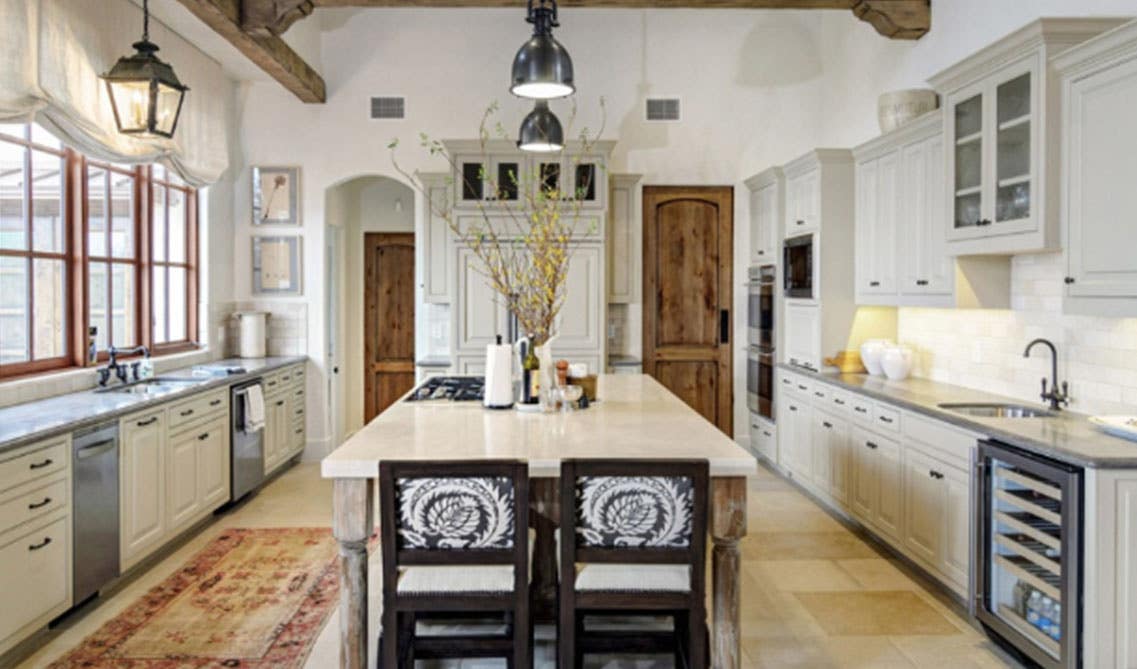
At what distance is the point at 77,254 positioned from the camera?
14.9 ft

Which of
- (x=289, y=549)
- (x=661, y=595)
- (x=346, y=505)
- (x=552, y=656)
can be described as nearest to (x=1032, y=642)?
(x=661, y=595)

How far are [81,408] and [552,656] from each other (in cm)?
259

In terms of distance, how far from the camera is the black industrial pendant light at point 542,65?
323 cm

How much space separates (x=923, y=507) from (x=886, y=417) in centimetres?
55

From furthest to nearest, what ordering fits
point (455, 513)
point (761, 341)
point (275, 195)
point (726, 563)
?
point (275, 195)
point (761, 341)
point (726, 563)
point (455, 513)

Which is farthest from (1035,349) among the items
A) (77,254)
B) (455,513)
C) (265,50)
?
(77,254)

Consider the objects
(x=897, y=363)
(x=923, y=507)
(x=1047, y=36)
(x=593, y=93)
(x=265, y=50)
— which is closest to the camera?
(x=1047, y=36)

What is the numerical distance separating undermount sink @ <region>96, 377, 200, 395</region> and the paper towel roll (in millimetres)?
2124

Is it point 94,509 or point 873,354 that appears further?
point 873,354

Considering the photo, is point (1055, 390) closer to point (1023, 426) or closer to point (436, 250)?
point (1023, 426)

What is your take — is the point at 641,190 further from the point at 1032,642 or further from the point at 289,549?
the point at 1032,642

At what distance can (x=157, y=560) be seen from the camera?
4.46 metres

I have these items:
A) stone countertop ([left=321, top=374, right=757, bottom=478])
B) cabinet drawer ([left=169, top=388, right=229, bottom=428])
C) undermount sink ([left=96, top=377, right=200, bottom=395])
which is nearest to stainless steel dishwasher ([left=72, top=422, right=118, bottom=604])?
cabinet drawer ([left=169, top=388, right=229, bottom=428])

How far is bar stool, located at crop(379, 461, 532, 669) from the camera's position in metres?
2.43
